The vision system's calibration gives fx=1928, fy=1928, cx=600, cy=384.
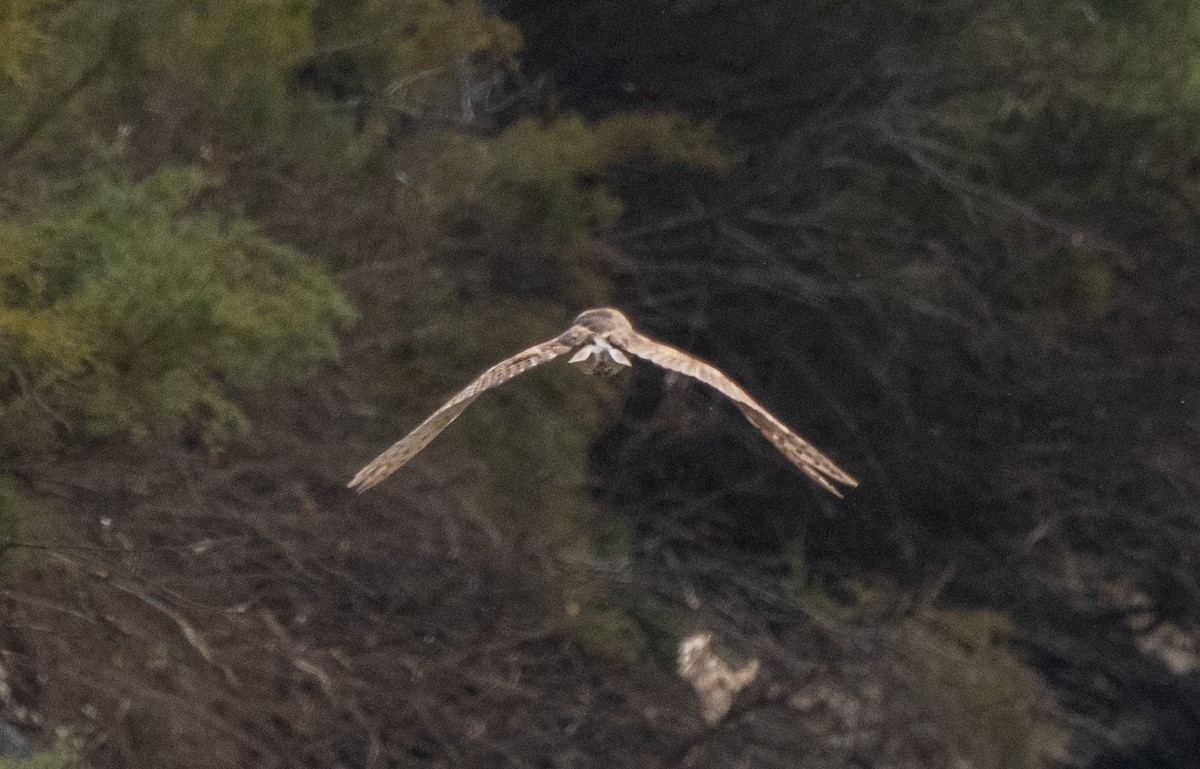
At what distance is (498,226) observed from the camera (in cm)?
916

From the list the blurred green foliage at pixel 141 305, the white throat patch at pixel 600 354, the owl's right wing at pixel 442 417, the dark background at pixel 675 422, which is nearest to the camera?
the owl's right wing at pixel 442 417

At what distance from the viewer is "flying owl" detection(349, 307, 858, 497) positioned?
507 cm

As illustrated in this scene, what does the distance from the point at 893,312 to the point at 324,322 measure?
118 inches

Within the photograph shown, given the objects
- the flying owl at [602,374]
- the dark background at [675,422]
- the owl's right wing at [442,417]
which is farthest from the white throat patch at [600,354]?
the dark background at [675,422]

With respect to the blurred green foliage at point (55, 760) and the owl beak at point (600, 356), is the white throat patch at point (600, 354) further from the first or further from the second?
the blurred green foliage at point (55, 760)

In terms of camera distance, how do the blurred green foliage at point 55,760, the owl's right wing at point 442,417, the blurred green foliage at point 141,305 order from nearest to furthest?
the owl's right wing at point 442,417, the blurred green foliage at point 55,760, the blurred green foliage at point 141,305

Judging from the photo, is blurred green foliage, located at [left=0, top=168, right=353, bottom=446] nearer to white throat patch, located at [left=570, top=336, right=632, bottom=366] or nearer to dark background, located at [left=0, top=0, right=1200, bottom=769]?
dark background, located at [left=0, top=0, right=1200, bottom=769]

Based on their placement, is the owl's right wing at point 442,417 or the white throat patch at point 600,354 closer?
the owl's right wing at point 442,417

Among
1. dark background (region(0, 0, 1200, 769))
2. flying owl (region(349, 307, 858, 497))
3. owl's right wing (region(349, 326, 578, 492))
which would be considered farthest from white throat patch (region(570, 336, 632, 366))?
dark background (region(0, 0, 1200, 769))

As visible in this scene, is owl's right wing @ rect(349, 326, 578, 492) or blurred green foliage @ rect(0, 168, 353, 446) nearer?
owl's right wing @ rect(349, 326, 578, 492)

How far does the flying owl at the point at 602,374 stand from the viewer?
5.07 metres

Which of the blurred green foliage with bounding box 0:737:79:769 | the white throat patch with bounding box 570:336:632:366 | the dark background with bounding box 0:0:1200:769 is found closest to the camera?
the white throat patch with bounding box 570:336:632:366

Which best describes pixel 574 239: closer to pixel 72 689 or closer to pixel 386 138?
pixel 386 138

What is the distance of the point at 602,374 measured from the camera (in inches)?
236
